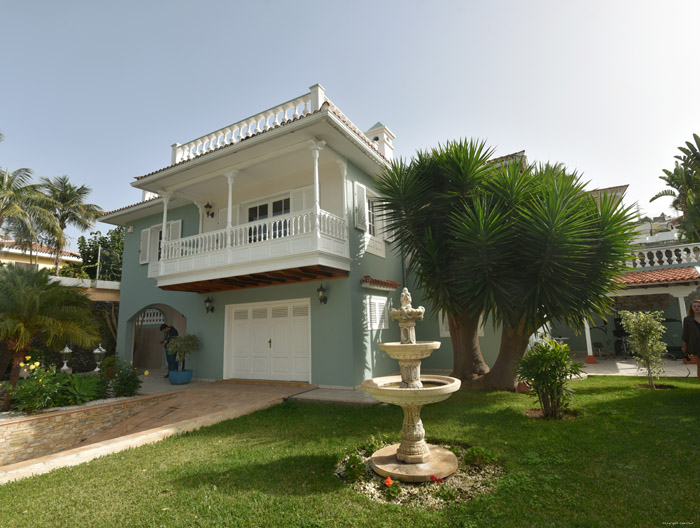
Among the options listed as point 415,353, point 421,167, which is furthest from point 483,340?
point 415,353

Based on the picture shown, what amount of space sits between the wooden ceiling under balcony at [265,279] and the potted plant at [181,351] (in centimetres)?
159

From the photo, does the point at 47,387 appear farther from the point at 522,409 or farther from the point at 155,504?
the point at 522,409

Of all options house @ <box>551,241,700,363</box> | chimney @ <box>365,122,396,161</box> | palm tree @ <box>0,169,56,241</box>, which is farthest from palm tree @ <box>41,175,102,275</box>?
house @ <box>551,241,700,363</box>

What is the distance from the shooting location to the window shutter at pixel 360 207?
1030 centimetres

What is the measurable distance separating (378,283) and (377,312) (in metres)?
0.90

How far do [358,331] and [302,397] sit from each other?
85.8 inches

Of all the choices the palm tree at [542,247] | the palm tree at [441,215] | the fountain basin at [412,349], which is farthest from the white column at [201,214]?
the fountain basin at [412,349]

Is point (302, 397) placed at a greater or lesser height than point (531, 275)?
lesser

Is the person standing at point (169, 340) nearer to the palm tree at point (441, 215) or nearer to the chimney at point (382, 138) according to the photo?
the palm tree at point (441, 215)

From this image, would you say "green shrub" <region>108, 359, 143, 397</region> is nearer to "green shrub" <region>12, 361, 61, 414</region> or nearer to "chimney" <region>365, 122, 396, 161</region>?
"green shrub" <region>12, 361, 61, 414</region>

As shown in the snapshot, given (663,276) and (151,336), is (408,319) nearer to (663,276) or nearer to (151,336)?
(663,276)

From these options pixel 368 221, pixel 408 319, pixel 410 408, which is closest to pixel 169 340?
pixel 368 221

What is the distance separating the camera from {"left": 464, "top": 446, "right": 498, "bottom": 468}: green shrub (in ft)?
13.9

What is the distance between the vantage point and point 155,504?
11.6 ft
